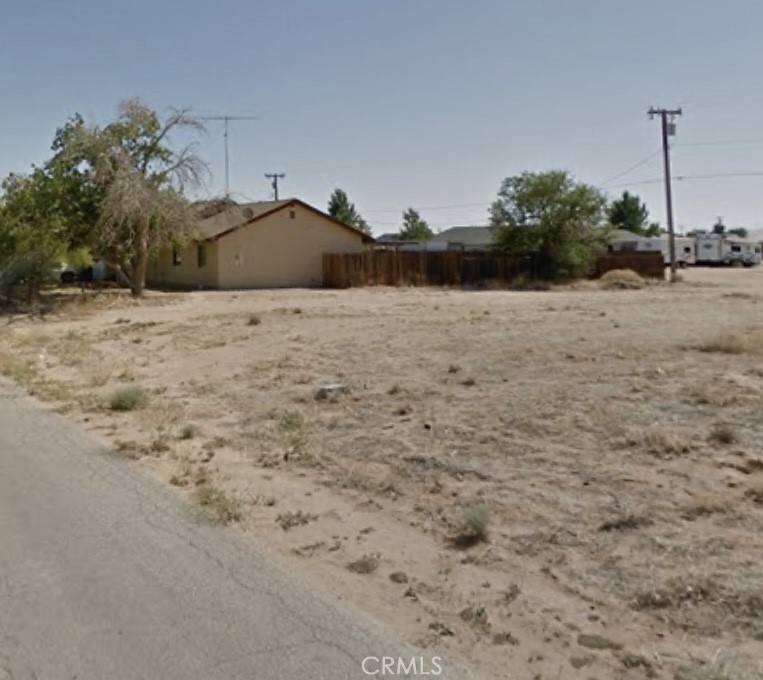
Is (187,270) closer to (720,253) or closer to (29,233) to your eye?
(29,233)

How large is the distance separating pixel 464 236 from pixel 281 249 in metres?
40.3

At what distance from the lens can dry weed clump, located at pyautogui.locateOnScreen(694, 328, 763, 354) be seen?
10867 mm

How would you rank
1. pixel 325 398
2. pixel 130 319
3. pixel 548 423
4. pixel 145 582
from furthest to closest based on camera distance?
1. pixel 130 319
2. pixel 325 398
3. pixel 548 423
4. pixel 145 582

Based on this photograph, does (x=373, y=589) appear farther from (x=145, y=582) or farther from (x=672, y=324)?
(x=672, y=324)

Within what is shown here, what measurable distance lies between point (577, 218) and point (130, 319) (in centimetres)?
2644

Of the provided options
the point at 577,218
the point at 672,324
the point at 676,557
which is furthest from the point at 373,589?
the point at 577,218

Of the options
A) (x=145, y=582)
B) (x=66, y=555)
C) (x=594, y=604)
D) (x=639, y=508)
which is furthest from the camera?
(x=639, y=508)

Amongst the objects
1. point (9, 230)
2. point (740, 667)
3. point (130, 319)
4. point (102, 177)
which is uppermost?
point (102, 177)

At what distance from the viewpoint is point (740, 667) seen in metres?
3.12

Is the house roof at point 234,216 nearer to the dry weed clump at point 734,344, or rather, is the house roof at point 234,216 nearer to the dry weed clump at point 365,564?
the dry weed clump at point 734,344

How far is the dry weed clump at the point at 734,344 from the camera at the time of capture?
10867 mm

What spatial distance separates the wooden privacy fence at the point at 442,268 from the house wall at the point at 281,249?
105 cm

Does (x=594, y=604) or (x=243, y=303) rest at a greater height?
(x=243, y=303)

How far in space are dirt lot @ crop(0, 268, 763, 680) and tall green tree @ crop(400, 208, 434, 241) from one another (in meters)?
68.3
